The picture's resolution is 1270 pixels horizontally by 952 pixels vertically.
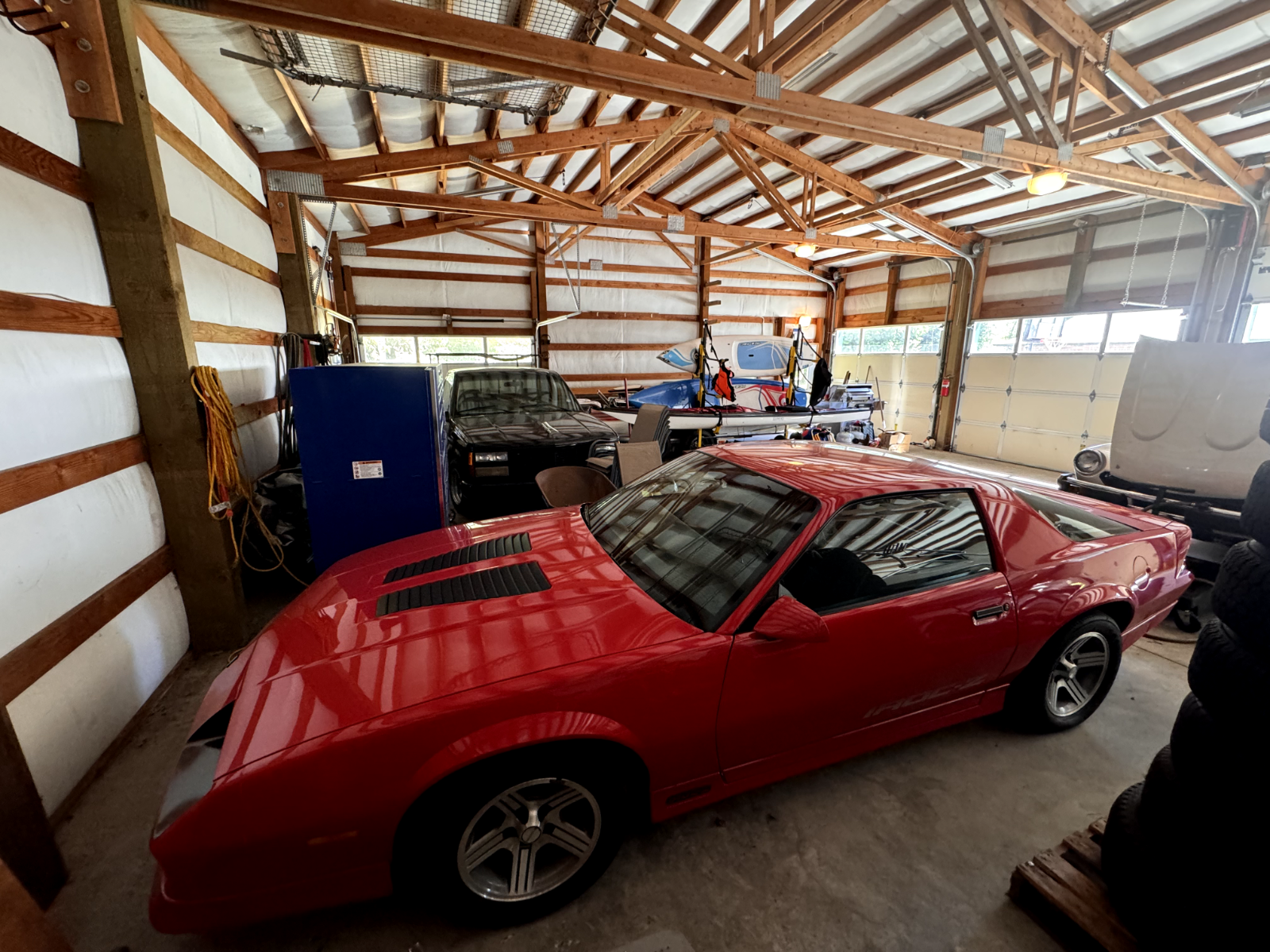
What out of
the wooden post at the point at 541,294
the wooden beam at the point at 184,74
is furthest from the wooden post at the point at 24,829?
the wooden post at the point at 541,294

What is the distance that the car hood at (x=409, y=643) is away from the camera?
1325 millimetres

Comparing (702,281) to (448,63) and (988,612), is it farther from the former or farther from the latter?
(988,612)

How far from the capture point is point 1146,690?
278 centimetres

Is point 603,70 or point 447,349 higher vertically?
point 603,70

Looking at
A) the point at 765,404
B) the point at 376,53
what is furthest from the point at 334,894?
the point at 765,404

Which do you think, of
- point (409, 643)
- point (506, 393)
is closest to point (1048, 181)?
point (506, 393)

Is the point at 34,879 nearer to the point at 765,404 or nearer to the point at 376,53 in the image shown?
the point at 376,53

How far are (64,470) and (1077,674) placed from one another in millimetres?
4541

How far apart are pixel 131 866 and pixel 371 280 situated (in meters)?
10.8

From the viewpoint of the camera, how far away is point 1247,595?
1.29 m

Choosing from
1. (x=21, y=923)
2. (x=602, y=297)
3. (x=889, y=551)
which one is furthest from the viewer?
(x=602, y=297)

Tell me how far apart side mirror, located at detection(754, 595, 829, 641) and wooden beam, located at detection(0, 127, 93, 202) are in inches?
123

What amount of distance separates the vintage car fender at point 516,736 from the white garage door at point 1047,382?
9.97 m

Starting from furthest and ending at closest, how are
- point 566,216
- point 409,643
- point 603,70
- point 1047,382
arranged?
point 1047,382, point 566,216, point 603,70, point 409,643
